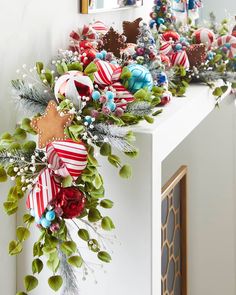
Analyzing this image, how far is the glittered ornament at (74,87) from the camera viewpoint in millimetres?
1067

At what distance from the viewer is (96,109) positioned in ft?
3.56

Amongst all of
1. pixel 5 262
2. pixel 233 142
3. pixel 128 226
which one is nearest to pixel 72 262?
pixel 128 226

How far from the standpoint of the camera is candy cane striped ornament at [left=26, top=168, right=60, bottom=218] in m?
0.97

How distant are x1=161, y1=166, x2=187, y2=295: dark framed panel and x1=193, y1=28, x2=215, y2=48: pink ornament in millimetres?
447

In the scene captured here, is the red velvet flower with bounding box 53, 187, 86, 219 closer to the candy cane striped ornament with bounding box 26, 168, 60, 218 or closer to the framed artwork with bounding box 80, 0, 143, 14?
the candy cane striped ornament with bounding box 26, 168, 60, 218

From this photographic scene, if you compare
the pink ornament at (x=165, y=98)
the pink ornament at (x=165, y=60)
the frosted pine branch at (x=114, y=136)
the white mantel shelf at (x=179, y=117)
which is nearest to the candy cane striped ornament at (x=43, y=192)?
the frosted pine branch at (x=114, y=136)

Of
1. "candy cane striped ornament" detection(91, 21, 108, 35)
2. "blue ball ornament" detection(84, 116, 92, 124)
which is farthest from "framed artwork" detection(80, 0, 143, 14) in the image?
"blue ball ornament" detection(84, 116, 92, 124)

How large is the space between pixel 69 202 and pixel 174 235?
3.28ft

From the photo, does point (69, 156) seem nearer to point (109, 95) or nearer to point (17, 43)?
point (109, 95)

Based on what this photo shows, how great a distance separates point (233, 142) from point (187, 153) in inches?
9.9

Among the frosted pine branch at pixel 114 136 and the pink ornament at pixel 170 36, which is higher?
the pink ornament at pixel 170 36

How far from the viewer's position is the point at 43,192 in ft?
3.20

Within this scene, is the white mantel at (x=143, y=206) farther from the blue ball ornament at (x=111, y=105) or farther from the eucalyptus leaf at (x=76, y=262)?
the eucalyptus leaf at (x=76, y=262)

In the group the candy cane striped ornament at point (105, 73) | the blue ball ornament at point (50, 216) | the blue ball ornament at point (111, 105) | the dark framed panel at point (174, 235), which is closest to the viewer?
the blue ball ornament at point (50, 216)
